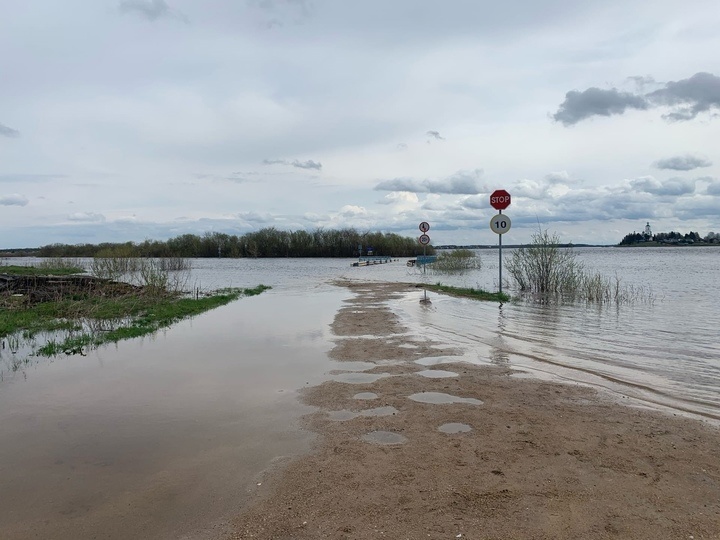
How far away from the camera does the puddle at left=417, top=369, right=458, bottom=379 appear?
7.62 m

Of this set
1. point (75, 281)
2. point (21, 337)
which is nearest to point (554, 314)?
point (21, 337)

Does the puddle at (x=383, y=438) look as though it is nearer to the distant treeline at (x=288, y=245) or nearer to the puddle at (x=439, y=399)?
the puddle at (x=439, y=399)

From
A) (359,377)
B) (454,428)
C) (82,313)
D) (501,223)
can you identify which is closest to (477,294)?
(501,223)

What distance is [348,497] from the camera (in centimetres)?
391

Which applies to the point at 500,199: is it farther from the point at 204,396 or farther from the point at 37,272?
the point at 37,272

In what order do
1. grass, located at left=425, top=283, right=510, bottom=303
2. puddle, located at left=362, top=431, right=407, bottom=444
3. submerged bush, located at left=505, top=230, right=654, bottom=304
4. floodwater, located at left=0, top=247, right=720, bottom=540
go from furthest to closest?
1. submerged bush, located at left=505, top=230, right=654, bottom=304
2. grass, located at left=425, top=283, right=510, bottom=303
3. puddle, located at left=362, top=431, right=407, bottom=444
4. floodwater, located at left=0, top=247, right=720, bottom=540

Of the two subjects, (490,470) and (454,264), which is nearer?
(490,470)

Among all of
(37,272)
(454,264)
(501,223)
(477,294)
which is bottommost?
(477,294)

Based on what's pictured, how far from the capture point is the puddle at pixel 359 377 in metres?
7.40

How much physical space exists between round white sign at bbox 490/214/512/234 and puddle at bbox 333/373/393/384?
12.3 metres

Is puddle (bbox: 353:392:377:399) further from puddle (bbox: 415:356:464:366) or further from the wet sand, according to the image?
puddle (bbox: 415:356:464:366)

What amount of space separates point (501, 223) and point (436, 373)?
1212 cm

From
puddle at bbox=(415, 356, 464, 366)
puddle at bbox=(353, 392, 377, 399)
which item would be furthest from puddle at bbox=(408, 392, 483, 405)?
puddle at bbox=(415, 356, 464, 366)

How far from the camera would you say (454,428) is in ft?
17.6
